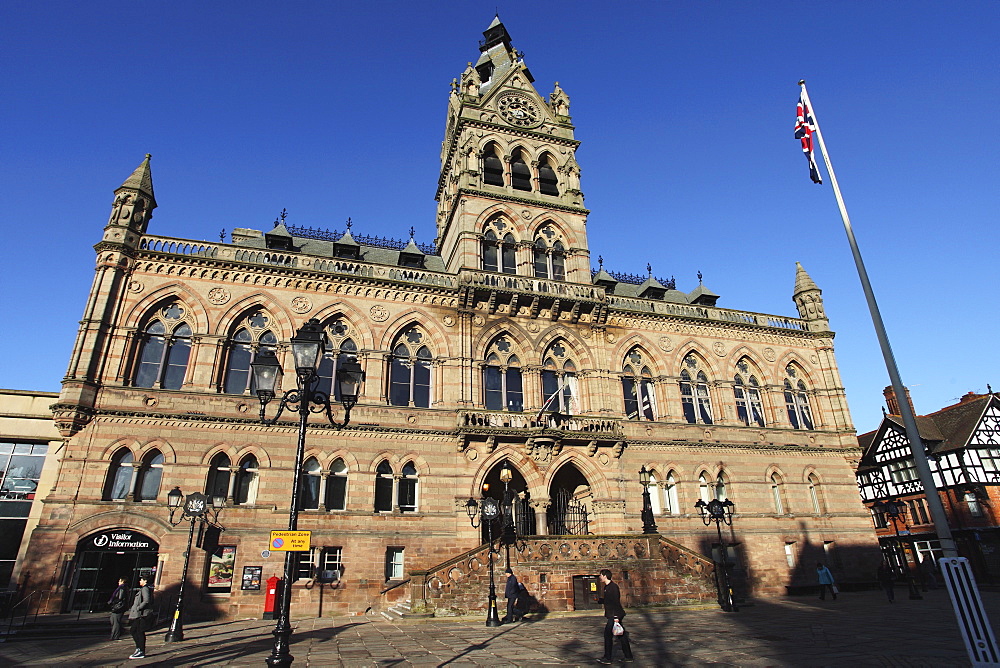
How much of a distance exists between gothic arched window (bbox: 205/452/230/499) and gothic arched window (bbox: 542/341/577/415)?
14.1 metres

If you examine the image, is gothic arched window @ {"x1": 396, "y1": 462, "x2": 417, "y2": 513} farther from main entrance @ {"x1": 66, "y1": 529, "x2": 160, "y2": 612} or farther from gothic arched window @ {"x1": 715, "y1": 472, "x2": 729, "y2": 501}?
gothic arched window @ {"x1": 715, "y1": 472, "x2": 729, "y2": 501}

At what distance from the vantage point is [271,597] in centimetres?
2084

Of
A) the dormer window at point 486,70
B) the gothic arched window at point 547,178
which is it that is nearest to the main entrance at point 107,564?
the gothic arched window at point 547,178

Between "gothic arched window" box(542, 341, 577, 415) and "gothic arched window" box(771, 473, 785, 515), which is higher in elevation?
"gothic arched window" box(542, 341, 577, 415)

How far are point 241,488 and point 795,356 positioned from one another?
29792 millimetres

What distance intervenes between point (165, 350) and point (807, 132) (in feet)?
80.7

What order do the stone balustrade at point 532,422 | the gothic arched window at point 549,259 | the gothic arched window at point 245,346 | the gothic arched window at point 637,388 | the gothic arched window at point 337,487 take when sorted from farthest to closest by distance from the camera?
the gothic arched window at point 549,259 → the gothic arched window at point 637,388 → the stone balustrade at point 532,422 → the gothic arched window at point 245,346 → the gothic arched window at point 337,487

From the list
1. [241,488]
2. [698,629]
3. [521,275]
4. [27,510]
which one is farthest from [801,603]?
[27,510]

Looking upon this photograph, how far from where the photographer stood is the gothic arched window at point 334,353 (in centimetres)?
2564

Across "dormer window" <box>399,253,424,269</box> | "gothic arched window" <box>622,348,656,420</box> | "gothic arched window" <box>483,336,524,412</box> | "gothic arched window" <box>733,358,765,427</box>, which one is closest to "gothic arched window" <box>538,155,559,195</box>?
"dormer window" <box>399,253,424,269</box>

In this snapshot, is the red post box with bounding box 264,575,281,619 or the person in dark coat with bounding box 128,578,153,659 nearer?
the person in dark coat with bounding box 128,578,153,659

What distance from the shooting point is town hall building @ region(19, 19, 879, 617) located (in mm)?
21391

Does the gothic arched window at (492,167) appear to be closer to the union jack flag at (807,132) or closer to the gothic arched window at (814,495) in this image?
the union jack flag at (807,132)

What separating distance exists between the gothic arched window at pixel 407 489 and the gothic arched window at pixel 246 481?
221 inches
